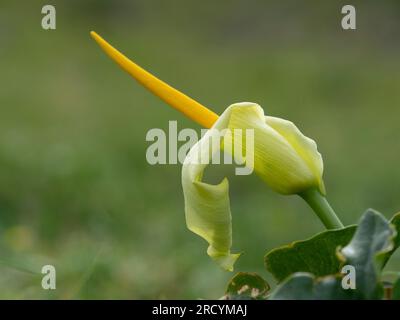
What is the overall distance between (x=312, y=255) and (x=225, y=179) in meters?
0.13

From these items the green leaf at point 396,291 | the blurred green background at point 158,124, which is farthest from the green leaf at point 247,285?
the blurred green background at point 158,124

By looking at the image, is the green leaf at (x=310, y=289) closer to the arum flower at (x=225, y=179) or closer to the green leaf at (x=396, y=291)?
the green leaf at (x=396, y=291)

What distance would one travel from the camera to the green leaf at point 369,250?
0.96 metres

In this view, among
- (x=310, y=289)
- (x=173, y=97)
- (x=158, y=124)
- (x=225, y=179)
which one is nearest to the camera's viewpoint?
(x=310, y=289)

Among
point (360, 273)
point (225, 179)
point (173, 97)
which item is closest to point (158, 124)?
point (173, 97)

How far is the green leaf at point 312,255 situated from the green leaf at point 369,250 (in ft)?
0.23

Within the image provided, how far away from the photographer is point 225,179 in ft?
3.52

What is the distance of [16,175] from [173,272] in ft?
3.61

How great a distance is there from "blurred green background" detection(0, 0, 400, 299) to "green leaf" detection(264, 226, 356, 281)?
42cm

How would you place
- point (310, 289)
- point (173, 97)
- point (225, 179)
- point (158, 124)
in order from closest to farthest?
1. point (310, 289)
2. point (225, 179)
3. point (173, 97)
4. point (158, 124)

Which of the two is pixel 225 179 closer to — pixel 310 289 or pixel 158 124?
pixel 310 289

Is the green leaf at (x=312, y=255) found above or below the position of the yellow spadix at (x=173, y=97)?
below

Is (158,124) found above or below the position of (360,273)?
above
